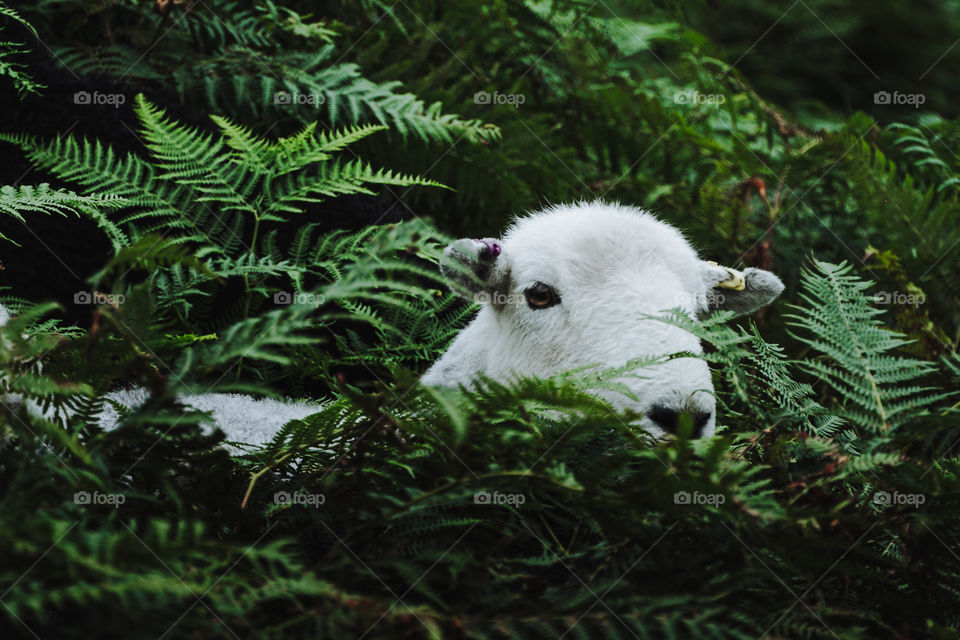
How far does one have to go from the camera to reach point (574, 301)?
150 inches

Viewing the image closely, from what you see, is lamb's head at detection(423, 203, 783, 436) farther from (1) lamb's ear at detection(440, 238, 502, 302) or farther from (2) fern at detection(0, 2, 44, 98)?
(2) fern at detection(0, 2, 44, 98)

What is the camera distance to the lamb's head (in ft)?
11.4

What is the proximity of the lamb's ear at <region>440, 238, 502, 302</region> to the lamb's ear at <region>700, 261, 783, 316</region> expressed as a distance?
3.93 feet

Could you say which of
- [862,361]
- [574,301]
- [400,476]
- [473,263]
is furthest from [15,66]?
[862,361]

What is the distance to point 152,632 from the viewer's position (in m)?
1.62

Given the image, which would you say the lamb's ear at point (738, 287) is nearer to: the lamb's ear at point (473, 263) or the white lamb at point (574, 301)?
the white lamb at point (574, 301)

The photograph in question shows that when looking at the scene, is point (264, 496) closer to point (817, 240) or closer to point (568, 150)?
point (568, 150)

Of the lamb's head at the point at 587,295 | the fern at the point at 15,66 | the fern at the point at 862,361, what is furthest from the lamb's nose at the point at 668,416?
the fern at the point at 15,66

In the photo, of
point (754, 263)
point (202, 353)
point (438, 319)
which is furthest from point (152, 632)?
point (754, 263)

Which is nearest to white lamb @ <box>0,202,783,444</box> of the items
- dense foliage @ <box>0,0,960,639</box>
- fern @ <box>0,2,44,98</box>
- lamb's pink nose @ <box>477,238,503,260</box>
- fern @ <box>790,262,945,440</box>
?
lamb's pink nose @ <box>477,238,503,260</box>

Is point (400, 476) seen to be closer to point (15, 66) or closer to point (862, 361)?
point (862, 361)

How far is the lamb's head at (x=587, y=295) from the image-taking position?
11.4ft

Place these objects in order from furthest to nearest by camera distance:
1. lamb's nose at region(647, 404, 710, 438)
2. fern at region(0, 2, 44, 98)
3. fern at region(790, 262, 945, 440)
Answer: fern at region(0, 2, 44, 98)
lamb's nose at region(647, 404, 710, 438)
fern at region(790, 262, 945, 440)

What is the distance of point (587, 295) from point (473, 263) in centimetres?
64
